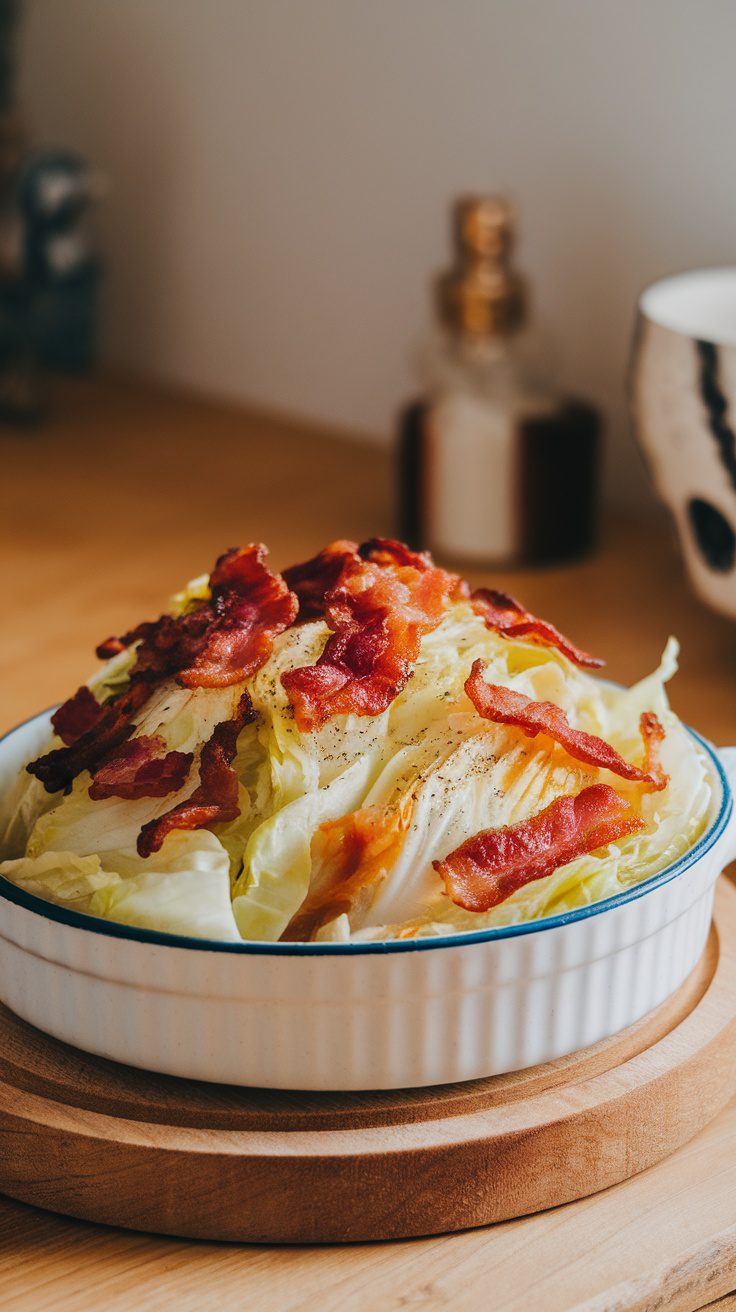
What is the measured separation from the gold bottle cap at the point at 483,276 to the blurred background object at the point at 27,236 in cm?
75

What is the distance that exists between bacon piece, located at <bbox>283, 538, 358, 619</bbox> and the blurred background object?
1.42 metres

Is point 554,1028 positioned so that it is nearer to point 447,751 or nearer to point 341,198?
point 447,751

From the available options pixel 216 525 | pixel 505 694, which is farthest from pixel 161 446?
pixel 505 694

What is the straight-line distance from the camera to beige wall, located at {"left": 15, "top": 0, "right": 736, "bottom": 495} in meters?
1.74

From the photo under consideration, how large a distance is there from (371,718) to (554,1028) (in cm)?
17

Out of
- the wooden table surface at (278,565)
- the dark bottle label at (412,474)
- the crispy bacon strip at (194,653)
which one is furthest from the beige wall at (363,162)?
the crispy bacon strip at (194,653)

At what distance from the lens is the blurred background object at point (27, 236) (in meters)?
2.17

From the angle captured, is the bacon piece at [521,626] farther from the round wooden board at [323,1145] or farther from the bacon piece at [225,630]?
the round wooden board at [323,1145]

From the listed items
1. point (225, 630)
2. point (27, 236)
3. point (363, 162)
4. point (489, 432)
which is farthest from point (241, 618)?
point (27, 236)

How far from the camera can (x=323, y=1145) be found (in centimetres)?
71

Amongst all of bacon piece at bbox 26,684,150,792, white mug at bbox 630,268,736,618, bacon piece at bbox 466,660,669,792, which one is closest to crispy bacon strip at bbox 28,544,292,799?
bacon piece at bbox 26,684,150,792

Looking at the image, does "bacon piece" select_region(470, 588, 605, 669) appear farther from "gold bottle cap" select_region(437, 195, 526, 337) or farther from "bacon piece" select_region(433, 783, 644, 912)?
"gold bottle cap" select_region(437, 195, 526, 337)

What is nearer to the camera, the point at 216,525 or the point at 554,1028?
the point at 554,1028

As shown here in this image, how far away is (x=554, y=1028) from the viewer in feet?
2.47
